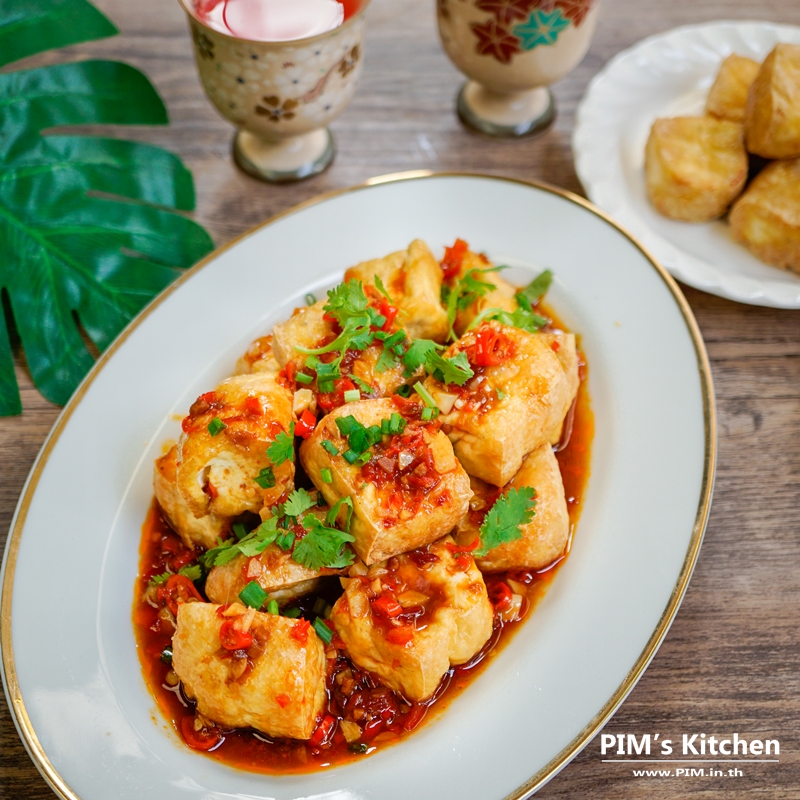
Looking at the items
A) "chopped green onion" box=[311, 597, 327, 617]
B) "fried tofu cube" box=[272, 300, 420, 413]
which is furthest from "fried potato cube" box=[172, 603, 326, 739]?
"fried tofu cube" box=[272, 300, 420, 413]

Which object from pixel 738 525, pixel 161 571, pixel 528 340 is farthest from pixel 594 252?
pixel 161 571

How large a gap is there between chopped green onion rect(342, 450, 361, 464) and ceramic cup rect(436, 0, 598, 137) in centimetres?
225

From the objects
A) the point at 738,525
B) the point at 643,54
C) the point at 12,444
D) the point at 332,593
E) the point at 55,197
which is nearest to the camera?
the point at 332,593

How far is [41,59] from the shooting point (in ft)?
14.5

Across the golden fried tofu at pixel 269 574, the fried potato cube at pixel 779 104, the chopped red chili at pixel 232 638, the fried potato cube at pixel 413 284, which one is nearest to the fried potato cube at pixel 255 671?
the chopped red chili at pixel 232 638

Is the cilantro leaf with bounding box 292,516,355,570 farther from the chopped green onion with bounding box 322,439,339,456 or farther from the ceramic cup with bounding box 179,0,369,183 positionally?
the ceramic cup with bounding box 179,0,369,183

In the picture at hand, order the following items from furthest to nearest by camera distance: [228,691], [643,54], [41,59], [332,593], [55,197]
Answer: [41,59]
[643,54]
[55,197]
[332,593]
[228,691]

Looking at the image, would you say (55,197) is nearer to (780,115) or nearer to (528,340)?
(528,340)

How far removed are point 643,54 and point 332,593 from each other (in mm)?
3133

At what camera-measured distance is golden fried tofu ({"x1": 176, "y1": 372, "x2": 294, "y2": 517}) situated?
2.54 meters

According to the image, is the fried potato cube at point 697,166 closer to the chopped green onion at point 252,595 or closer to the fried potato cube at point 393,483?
the fried potato cube at point 393,483

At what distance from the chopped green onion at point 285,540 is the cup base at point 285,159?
7.07 feet

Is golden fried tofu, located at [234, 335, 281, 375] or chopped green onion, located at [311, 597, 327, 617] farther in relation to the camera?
golden fried tofu, located at [234, 335, 281, 375]

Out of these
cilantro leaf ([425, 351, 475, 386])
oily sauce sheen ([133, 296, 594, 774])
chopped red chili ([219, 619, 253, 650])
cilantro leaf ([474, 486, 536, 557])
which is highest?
cilantro leaf ([425, 351, 475, 386])
